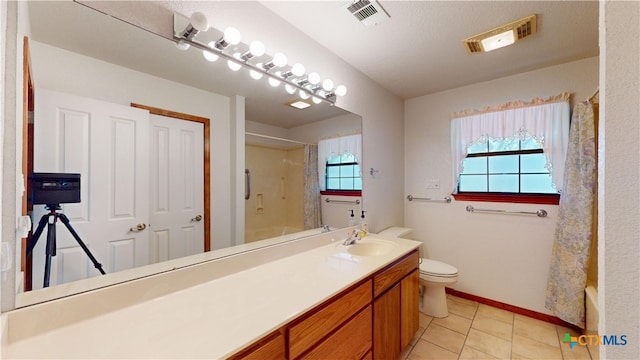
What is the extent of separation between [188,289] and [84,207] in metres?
0.52

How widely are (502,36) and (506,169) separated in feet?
4.23

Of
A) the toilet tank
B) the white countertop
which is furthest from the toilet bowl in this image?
the white countertop

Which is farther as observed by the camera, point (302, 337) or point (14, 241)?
point (302, 337)

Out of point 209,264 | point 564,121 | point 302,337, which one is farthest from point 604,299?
point 564,121

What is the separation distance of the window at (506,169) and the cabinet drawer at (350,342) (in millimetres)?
2022

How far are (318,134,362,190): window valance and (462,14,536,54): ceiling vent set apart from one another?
1101 mm

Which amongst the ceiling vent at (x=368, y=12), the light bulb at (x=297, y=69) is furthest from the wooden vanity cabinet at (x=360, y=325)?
the ceiling vent at (x=368, y=12)

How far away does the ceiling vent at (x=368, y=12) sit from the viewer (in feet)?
4.71

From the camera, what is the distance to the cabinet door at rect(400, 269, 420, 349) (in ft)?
5.43

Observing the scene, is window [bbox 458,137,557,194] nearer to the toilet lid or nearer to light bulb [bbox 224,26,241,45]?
the toilet lid

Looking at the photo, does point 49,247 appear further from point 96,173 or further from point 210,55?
point 210,55

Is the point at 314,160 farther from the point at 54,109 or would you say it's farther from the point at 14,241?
the point at 14,241

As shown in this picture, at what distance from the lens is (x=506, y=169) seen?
2.42m

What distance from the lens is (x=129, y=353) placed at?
2.22 ft
